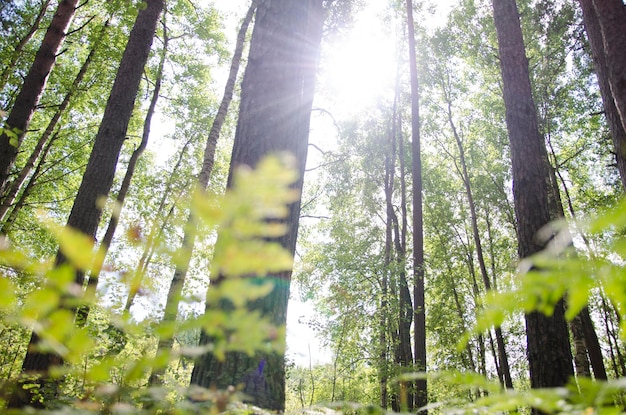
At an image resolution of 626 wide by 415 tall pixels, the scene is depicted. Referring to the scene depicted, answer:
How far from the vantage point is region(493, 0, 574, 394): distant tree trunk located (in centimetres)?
453

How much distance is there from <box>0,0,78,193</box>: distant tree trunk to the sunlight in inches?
361

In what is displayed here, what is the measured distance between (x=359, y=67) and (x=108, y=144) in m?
12.1

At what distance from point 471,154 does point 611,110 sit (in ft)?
44.9

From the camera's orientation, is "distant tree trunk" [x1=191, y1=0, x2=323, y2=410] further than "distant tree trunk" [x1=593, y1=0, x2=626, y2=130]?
No

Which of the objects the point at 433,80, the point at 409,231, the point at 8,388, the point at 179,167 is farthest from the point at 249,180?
the point at 409,231

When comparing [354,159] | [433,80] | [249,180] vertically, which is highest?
[433,80]

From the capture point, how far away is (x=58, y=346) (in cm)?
64

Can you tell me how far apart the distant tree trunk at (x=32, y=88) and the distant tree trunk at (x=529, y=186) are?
6731mm

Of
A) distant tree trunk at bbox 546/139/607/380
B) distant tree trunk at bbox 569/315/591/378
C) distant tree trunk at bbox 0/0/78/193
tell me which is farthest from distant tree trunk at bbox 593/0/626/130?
distant tree trunk at bbox 0/0/78/193

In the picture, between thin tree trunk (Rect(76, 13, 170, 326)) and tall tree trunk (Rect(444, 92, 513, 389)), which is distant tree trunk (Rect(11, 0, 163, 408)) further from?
tall tree trunk (Rect(444, 92, 513, 389))

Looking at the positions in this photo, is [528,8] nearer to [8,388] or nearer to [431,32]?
[431,32]

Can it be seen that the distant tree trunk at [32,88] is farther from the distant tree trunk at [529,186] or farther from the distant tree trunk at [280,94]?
the distant tree trunk at [529,186]

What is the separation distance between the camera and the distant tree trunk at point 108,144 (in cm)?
504

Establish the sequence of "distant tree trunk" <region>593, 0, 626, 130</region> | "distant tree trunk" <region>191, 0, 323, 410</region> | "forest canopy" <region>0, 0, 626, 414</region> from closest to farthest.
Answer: "forest canopy" <region>0, 0, 626, 414</region>, "distant tree trunk" <region>191, 0, 323, 410</region>, "distant tree trunk" <region>593, 0, 626, 130</region>
